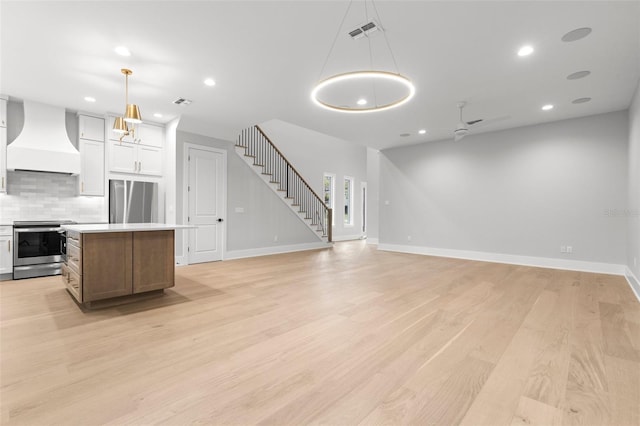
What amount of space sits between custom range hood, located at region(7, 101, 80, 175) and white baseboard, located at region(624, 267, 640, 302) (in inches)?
357

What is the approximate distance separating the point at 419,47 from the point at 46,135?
6.33 meters

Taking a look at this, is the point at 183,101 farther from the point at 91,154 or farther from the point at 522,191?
the point at 522,191

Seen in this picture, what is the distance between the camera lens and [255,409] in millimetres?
1665

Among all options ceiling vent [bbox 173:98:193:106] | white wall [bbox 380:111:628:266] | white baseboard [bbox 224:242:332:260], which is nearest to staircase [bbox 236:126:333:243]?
white baseboard [bbox 224:242:332:260]

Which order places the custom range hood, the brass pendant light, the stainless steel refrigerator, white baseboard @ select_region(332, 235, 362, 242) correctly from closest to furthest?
the brass pendant light
the custom range hood
the stainless steel refrigerator
white baseboard @ select_region(332, 235, 362, 242)

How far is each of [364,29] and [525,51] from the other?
79.2 inches

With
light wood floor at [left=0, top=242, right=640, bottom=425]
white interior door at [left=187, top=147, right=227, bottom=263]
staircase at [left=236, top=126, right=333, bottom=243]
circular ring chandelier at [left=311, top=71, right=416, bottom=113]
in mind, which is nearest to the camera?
light wood floor at [left=0, top=242, right=640, bottom=425]

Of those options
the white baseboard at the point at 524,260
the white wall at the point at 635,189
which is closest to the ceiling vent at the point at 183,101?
the white baseboard at the point at 524,260

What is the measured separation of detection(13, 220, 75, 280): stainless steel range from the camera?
482cm

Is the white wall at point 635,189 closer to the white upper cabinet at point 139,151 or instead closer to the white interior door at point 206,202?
the white interior door at point 206,202

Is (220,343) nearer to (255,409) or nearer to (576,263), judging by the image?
(255,409)

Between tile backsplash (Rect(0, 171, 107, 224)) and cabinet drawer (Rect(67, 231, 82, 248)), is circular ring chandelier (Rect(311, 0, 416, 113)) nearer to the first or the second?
cabinet drawer (Rect(67, 231, 82, 248))

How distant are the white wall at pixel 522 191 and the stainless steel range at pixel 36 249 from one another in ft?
25.1

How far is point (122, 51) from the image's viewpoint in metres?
3.53
